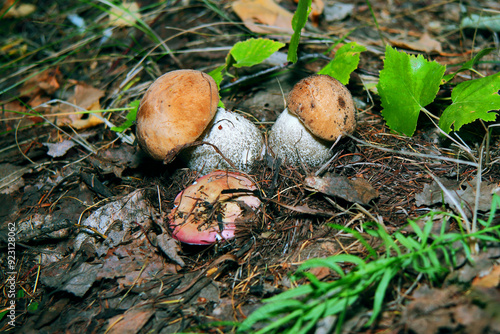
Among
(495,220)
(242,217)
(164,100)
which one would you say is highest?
(164,100)

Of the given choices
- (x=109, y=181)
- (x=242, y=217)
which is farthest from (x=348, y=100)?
(x=109, y=181)

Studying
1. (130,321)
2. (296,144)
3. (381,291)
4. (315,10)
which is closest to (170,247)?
(130,321)

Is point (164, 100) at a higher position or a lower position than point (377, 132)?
higher

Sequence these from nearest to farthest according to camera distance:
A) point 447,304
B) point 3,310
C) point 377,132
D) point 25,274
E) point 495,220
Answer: point 447,304
point 495,220
point 3,310
point 25,274
point 377,132

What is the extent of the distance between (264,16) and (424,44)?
6.16 feet

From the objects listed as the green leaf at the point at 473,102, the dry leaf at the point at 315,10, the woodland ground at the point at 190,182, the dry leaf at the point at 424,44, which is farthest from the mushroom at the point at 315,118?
the dry leaf at the point at 315,10

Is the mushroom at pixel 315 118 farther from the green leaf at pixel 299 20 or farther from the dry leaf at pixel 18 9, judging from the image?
the dry leaf at pixel 18 9

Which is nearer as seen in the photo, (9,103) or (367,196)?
(367,196)

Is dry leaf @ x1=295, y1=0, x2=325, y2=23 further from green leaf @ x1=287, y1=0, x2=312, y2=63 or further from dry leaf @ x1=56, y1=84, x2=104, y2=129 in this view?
dry leaf @ x1=56, y1=84, x2=104, y2=129

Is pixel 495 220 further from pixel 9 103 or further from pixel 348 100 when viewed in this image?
pixel 9 103

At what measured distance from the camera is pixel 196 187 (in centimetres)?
227

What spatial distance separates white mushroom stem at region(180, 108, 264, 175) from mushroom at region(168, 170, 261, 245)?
0.21m

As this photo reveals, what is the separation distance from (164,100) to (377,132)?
1.81 metres

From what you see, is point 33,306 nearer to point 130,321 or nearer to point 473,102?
point 130,321
